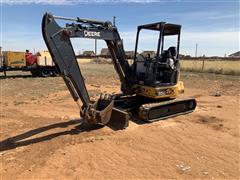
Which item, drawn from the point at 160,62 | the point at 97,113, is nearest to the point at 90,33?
the point at 97,113

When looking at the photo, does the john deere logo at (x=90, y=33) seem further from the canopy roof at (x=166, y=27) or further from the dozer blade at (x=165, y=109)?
the dozer blade at (x=165, y=109)

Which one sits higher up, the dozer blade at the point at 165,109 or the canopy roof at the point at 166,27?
the canopy roof at the point at 166,27

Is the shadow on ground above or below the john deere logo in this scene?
below

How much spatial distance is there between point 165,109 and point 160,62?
1411 mm

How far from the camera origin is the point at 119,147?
658 centimetres

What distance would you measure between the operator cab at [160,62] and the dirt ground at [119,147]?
4.19ft

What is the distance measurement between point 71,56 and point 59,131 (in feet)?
6.57

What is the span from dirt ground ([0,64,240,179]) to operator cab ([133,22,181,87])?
1.28 metres

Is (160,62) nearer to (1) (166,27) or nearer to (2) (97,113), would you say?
(1) (166,27)

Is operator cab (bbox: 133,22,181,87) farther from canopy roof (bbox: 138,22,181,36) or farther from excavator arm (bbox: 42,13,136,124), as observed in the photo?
excavator arm (bbox: 42,13,136,124)

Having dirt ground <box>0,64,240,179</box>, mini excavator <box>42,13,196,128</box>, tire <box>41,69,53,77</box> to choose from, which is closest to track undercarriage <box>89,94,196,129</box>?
mini excavator <box>42,13,196,128</box>

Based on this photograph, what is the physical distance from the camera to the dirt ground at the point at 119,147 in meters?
5.41

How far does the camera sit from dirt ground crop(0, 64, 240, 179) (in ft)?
17.7

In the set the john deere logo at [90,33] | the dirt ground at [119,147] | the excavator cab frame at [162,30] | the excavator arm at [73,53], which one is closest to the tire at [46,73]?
the dirt ground at [119,147]
